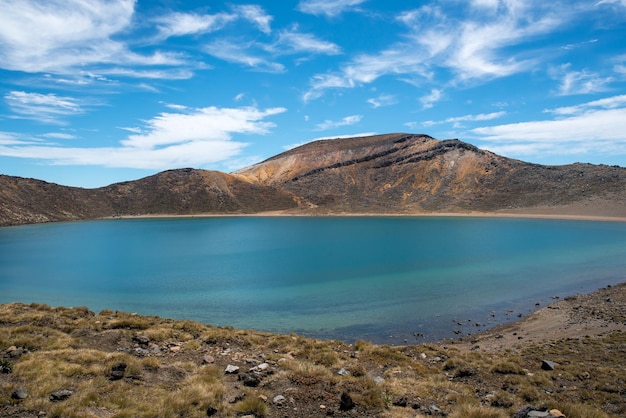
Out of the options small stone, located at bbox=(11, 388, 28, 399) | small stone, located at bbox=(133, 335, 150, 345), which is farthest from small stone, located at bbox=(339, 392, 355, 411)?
small stone, located at bbox=(133, 335, 150, 345)

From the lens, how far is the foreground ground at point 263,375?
8.04m

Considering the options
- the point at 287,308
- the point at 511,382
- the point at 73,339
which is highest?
the point at 73,339

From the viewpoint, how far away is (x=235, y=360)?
11.7 meters

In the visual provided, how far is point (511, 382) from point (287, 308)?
18182 millimetres

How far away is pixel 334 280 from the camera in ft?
118

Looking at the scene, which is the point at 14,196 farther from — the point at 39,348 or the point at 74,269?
the point at 39,348

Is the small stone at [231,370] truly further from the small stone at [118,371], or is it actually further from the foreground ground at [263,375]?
the small stone at [118,371]

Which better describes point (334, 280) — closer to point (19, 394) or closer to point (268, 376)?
point (268, 376)

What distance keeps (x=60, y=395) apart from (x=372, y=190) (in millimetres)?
159647

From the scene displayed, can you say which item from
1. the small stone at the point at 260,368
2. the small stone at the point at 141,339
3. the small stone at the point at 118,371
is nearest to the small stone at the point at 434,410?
the small stone at the point at 260,368

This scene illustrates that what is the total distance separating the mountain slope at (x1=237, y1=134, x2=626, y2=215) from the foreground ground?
124 metres

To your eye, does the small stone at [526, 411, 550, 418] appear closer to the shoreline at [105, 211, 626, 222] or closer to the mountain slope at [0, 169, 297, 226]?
the shoreline at [105, 211, 626, 222]

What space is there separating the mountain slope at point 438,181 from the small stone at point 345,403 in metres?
131

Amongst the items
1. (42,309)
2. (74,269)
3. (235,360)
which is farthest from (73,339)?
(74,269)
